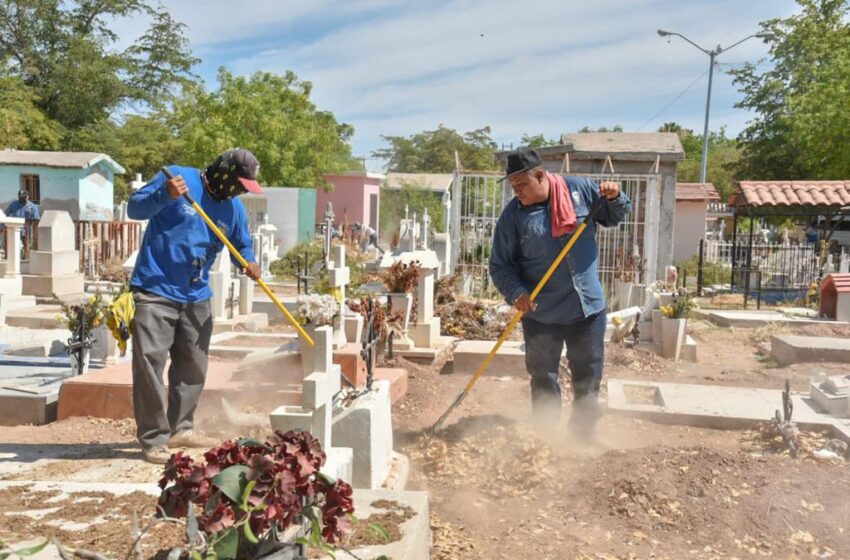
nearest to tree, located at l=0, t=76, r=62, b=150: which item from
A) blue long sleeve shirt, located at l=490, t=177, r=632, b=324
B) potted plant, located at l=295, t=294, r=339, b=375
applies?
potted plant, located at l=295, t=294, r=339, b=375

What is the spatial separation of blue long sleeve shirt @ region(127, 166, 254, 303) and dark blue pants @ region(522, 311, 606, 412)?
86.2 inches

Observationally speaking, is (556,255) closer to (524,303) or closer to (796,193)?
(524,303)

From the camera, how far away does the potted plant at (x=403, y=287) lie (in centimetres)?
976

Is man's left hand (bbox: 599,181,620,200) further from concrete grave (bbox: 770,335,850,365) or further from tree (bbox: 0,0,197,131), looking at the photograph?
tree (bbox: 0,0,197,131)

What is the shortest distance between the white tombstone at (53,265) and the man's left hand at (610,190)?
1126cm

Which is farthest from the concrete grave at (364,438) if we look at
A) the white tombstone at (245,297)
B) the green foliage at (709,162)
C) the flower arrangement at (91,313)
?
the green foliage at (709,162)

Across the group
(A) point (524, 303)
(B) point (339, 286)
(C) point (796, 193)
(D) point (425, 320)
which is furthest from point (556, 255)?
(C) point (796, 193)

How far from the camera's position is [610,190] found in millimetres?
5203

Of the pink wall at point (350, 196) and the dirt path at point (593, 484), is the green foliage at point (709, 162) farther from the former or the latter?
the dirt path at point (593, 484)

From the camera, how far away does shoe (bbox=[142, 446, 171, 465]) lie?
182 inches

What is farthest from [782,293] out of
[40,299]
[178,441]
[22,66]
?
[22,66]

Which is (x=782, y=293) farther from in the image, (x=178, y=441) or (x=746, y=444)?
(x=178, y=441)

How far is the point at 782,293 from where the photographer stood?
18125 mm

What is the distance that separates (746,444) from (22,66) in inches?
1389
